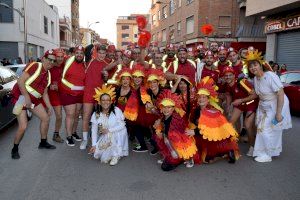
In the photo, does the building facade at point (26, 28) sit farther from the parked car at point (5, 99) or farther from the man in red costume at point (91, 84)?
the man in red costume at point (91, 84)

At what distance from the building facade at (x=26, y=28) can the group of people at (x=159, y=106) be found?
18.7 meters

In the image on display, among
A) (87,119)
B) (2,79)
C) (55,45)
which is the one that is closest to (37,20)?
(55,45)

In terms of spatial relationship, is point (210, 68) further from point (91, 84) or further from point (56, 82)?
point (56, 82)

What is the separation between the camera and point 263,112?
5.80 m

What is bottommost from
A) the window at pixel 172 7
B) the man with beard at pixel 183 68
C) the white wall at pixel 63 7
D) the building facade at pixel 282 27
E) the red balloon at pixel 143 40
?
the man with beard at pixel 183 68

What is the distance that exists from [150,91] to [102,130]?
118 cm

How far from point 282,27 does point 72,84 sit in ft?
49.7

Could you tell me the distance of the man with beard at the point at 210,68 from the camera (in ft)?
24.2

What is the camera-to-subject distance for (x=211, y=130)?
17.3 feet

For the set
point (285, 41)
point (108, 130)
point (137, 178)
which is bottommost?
point (137, 178)

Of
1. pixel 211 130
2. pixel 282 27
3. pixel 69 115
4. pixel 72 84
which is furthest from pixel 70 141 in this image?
pixel 282 27

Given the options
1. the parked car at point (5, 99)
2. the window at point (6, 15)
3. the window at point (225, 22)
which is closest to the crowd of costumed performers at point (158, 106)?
the parked car at point (5, 99)

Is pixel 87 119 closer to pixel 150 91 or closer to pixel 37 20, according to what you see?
pixel 150 91

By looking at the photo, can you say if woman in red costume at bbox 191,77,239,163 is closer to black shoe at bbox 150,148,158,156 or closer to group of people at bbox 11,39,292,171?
group of people at bbox 11,39,292,171
